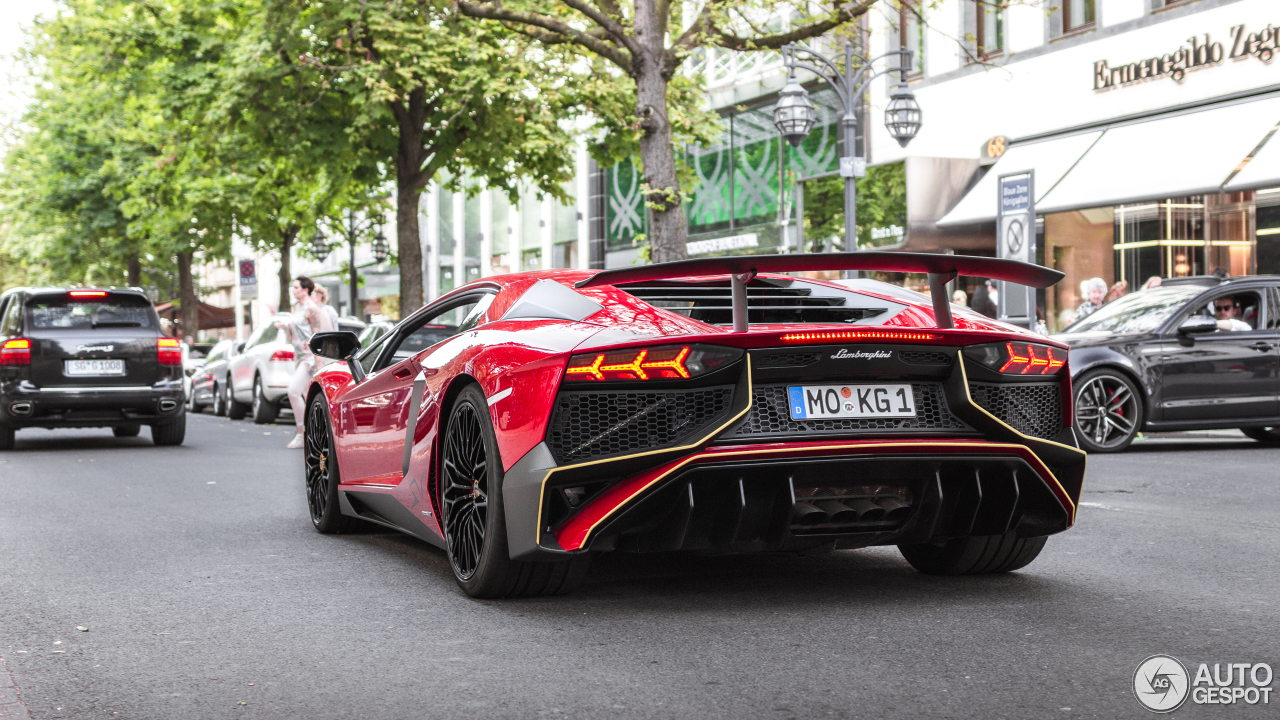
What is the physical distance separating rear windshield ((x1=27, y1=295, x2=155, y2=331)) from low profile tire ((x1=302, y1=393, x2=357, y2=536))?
27.1 ft

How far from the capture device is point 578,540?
4730 millimetres

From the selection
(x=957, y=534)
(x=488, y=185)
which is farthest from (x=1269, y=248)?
(x=957, y=534)

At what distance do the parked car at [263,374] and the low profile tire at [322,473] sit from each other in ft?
36.7

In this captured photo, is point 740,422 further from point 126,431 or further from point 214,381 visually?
point 214,381

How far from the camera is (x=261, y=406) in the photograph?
66.7 feet

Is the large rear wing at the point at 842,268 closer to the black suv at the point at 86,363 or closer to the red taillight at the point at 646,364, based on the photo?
the red taillight at the point at 646,364

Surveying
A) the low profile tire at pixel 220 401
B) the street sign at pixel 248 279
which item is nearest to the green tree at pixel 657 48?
the low profile tire at pixel 220 401

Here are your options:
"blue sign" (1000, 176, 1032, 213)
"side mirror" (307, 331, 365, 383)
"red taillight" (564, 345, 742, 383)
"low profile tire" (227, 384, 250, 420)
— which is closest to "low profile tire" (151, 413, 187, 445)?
"low profile tire" (227, 384, 250, 420)

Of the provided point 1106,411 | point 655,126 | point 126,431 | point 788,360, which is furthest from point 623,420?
point 126,431

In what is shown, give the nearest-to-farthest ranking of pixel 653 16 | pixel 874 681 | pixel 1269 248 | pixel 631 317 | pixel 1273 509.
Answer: pixel 874 681
pixel 631 317
pixel 1273 509
pixel 653 16
pixel 1269 248

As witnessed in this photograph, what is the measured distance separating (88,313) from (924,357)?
Answer: 40.4 feet

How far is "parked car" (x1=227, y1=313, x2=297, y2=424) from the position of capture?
19.8m

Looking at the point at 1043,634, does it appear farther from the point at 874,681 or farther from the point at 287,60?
the point at 287,60

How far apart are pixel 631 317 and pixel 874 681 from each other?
1562 mm
